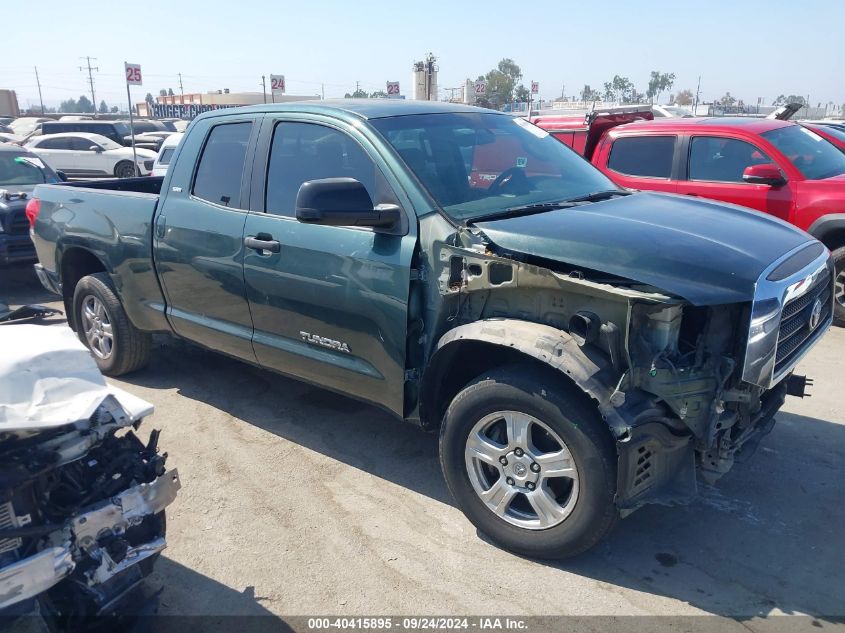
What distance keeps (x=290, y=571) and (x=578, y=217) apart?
2.14 metres

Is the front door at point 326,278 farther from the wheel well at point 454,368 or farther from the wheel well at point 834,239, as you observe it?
the wheel well at point 834,239

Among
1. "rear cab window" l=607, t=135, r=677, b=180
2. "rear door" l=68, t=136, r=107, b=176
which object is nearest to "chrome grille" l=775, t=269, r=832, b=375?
"rear cab window" l=607, t=135, r=677, b=180

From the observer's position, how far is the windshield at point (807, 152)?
7121mm

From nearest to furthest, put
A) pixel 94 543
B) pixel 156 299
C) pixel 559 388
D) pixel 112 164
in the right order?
pixel 94 543
pixel 559 388
pixel 156 299
pixel 112 164

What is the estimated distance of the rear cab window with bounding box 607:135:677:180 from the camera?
7.62m

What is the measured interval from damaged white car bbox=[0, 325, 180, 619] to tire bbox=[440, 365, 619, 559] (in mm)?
1335

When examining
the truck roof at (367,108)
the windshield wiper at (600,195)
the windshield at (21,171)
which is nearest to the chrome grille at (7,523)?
the truck roof at (367,108)

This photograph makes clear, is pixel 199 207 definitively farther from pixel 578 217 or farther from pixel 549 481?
pixel 549 481

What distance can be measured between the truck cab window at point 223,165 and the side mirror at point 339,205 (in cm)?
112

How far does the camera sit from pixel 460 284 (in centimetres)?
334

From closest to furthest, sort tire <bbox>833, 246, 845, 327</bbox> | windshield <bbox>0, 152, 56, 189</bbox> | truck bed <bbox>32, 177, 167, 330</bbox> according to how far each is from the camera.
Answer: truck bed <bbox>32, 177, 167, 330</bbox> → tire <bbox>833, 246, 845, 327</bbox> → windshield <bbox>0, 152, 56, 189</bbox>

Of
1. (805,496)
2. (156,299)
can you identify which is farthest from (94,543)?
(805,496)

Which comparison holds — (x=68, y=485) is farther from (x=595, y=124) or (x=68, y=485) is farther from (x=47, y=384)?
(x=595, y=124)

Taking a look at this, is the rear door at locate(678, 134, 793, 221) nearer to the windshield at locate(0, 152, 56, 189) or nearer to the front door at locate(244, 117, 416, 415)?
the front door at locate(244, 117, 416, 415)
